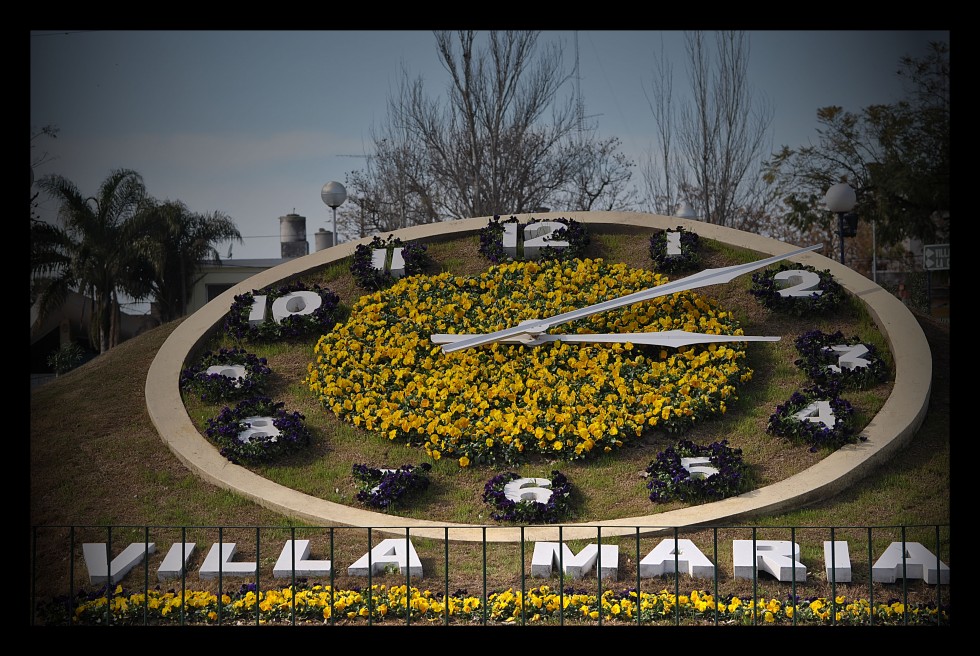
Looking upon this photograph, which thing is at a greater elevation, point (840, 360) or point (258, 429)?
point (840, 360)

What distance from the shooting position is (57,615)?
6523mm

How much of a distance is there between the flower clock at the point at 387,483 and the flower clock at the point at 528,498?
589 millimetres

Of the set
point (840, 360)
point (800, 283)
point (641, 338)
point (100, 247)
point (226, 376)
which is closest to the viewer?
point (641, 338)

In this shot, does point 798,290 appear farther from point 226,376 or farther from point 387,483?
point 226,376

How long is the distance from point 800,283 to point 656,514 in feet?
12.9

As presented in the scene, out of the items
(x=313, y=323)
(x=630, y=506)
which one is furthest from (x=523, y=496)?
(x=313, y=323)

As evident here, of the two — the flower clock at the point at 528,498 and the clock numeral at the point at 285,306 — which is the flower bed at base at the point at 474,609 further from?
the clock numeral at the point at 285,306

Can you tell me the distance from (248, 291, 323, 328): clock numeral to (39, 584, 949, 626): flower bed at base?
4.32m

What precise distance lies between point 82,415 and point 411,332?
11.1 ft

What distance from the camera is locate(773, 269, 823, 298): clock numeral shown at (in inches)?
405

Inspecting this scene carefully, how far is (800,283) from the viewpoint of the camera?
10492 mm

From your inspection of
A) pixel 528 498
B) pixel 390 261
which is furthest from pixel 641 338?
pixel 390 261

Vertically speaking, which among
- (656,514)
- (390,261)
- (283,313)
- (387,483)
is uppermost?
(390,261)
